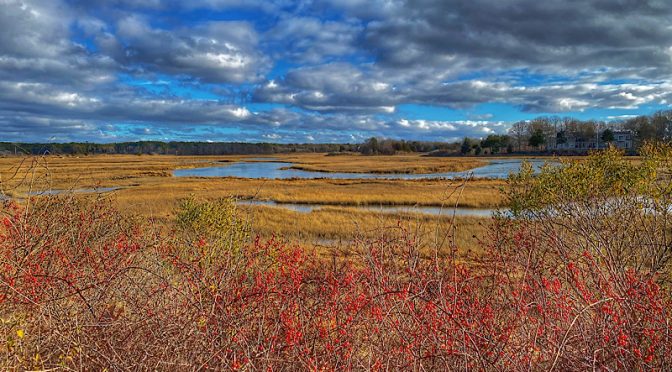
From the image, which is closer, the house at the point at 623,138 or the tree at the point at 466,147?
the house at the point at 623,138

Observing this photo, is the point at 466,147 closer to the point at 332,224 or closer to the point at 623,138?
the point at 623,138

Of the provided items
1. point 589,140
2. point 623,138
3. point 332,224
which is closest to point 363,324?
point 332,224

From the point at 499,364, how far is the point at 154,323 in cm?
370

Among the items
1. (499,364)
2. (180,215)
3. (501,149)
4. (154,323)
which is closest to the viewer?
(499,364)

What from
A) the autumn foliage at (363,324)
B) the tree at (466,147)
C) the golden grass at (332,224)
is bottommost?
the golden grass at (332,224)

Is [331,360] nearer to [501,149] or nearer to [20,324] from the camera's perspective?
[20,324]

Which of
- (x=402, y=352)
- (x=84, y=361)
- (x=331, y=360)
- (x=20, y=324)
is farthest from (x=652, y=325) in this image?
(x=20, y=324)

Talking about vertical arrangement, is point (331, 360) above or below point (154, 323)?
below

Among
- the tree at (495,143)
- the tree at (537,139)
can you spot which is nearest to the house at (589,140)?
the tree at (537,139)

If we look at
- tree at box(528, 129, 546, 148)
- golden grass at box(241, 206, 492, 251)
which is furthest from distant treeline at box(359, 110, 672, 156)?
golden grass at box(241, 206, 492, 251)

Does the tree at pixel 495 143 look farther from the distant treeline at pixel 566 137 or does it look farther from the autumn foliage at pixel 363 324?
the autumn foliage at pixel 363 324

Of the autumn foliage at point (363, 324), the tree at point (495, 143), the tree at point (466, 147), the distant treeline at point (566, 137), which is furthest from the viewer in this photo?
the tree at point (466, 147)

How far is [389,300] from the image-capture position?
193 inches

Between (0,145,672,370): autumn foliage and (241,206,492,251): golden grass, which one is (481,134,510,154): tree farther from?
(0,145,672,370): autumn foliage
